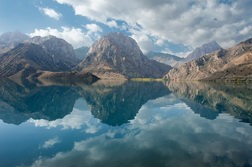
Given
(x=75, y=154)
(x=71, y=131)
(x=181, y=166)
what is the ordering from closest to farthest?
(x=181, y=166), (x=75, y=154), (x=71, y=131)

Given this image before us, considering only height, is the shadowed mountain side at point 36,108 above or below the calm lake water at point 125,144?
below

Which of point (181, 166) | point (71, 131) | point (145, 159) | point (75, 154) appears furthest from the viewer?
point (71, 131)

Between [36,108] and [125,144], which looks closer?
[125,144]

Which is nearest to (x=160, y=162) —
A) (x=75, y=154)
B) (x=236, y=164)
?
(x=236, y=164)

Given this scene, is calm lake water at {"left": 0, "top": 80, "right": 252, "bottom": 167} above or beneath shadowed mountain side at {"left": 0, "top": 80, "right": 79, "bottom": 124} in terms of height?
above

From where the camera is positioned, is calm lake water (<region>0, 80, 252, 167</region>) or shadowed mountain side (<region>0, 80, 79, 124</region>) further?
shadowed mountain side (<region>0, 80, 79, 124</region>)

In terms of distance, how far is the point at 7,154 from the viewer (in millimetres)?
39938

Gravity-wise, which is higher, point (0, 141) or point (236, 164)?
point (236, 164)

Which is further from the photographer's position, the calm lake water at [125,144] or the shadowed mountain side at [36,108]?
the shadowed mountain side at [36,108]

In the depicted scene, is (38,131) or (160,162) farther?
(38,131)

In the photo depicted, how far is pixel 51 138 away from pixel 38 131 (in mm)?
9425

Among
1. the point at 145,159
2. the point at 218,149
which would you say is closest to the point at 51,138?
the point at 145,159

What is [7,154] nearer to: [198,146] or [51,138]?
[51,138]

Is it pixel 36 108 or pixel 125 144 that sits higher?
pixel 125 144
